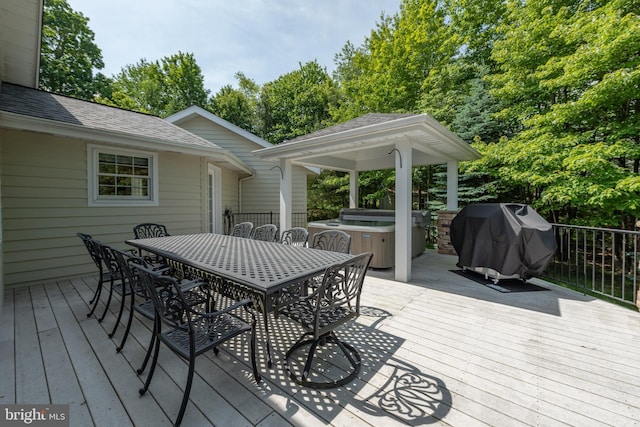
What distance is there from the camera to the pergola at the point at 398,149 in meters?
4.05

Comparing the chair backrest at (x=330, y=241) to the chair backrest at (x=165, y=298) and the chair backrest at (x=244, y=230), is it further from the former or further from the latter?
the chair backrest at (x=165, y=298)

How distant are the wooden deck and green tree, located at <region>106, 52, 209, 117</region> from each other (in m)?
20.4

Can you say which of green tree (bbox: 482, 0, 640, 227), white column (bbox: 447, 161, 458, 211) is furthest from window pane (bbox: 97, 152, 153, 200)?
green tree (bbox: 482, 0, 640, 227)

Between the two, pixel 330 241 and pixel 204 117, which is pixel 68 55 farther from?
pixel 330 241

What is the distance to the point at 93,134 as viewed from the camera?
4.39 m

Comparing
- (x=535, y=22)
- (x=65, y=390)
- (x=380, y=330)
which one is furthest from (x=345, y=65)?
(x=65, y=390)

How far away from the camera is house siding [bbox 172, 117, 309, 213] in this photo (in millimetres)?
9883

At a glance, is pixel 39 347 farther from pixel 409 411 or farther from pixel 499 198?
pixel 499 198

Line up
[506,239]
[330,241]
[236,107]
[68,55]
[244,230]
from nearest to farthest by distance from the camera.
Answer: [330,241] < [506,239] < [244,230] < [68,55] < [236,107]

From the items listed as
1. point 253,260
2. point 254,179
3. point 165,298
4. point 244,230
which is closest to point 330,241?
point 253,260

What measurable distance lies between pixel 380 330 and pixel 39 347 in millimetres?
3265

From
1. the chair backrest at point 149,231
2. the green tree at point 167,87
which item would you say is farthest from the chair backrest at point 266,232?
the green tree at point 167,87

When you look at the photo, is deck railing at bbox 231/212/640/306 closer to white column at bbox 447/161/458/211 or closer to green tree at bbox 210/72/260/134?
white column at bbox 447/161/458/211

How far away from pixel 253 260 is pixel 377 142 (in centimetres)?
307
